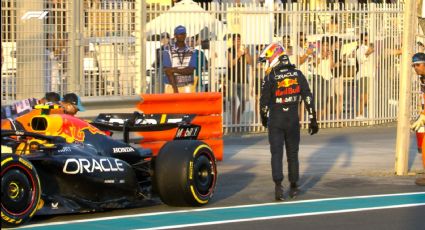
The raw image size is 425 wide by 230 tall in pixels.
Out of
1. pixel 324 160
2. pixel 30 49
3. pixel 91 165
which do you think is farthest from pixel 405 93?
pixel 91 165

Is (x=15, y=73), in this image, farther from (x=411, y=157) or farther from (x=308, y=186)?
(x=411, y=157)

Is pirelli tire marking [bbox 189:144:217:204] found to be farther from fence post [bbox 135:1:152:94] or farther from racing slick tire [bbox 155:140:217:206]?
fence post [bbox 135:1:152:94]

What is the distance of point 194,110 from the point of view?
52.1ft

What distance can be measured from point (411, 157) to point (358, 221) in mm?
6552

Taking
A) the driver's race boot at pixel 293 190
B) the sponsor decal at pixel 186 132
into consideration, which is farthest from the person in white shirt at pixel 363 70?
the sponsor decal at pixel 186 132

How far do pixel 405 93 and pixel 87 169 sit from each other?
18.8 ft

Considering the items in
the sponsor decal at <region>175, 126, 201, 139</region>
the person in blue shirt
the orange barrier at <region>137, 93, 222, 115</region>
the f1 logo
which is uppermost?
the f1 logo

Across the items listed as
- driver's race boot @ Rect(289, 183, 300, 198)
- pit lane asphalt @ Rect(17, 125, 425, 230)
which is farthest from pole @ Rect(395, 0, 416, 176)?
driver's race boot @ Rect(289, 183, 300, 198)

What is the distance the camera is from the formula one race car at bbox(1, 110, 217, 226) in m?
9.52

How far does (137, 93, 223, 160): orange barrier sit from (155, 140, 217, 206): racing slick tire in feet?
12.4

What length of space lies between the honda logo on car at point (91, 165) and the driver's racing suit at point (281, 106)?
209cm

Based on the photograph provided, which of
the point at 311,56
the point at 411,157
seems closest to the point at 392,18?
the point at 311,56

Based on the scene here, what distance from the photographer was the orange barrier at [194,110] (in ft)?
50.4

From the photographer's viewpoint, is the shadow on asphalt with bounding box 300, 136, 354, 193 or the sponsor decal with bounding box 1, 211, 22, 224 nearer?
the sponsor decal with bounding box 1, 211, 22, 224
